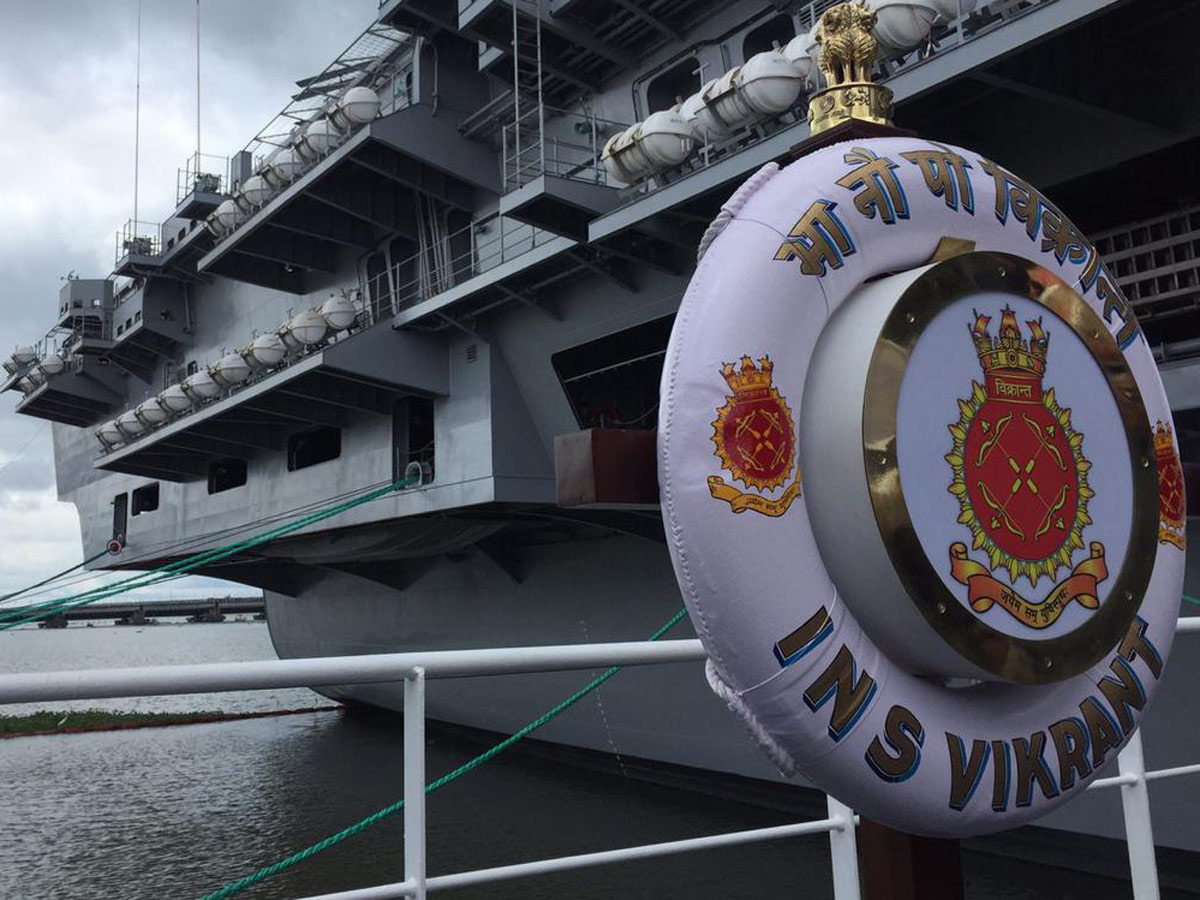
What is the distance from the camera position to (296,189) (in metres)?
12.7

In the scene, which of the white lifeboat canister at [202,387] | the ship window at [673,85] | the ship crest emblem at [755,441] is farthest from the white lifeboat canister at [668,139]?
the white lifeboat canister at [202,387]

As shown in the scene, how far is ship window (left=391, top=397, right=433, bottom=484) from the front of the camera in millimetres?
13227

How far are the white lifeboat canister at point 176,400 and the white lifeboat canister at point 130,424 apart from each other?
2.00m

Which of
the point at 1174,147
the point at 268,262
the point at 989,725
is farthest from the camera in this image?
the point at 268,262

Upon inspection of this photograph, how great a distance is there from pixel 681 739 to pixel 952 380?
380 inches

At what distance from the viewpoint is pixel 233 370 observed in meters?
14.6

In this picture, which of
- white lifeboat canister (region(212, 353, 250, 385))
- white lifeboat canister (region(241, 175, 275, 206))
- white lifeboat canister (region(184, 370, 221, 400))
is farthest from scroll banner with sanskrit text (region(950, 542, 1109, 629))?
white lifeboat canister (region(184, 370, 221, 400))

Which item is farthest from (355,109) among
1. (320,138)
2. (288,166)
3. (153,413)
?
(153,413)

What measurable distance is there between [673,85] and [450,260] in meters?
3.76

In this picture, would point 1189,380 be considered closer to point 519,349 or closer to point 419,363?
point 519,349

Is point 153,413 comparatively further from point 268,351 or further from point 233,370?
point 268,351

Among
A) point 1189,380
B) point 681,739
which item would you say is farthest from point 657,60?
point 681,739

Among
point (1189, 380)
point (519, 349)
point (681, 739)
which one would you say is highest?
point (519, 349)

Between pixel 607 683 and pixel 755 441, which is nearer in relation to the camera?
pixel 755 441
